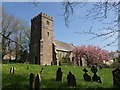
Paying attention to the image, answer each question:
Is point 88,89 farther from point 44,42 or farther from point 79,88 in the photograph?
point 44,42

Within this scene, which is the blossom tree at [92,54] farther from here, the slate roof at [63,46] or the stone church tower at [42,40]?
the stone church tower at [42,40]

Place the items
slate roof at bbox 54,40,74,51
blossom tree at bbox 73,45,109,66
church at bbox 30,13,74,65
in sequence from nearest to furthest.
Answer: church at bbox 30,13,74,65 → blossom tree at bbox 73,45,109,66 → slate roof at bbox 54,40,74,51

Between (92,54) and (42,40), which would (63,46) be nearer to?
(92,54)

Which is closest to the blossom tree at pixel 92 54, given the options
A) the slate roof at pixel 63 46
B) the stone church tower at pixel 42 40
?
the slate roof at pixel 63 46

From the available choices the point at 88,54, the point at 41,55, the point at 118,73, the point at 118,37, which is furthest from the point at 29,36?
the point at 118,37

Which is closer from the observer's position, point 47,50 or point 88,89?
point 88,89

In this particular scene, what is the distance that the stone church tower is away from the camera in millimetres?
57325

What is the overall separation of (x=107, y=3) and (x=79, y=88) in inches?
162

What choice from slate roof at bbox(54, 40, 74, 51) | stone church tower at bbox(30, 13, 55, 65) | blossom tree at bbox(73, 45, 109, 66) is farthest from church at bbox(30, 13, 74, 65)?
slate roof at bbox(54, 40, 74, 51)

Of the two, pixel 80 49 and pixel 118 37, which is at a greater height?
pixel 80 49

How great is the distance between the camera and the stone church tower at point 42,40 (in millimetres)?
57325

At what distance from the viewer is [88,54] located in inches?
2388

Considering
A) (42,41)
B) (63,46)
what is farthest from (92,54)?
(63,46)

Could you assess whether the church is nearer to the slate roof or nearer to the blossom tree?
the blossom tree
